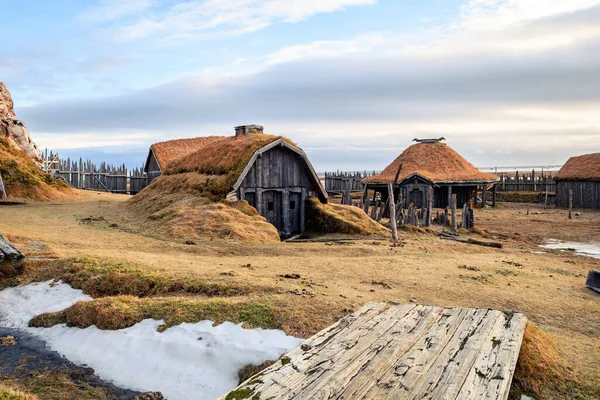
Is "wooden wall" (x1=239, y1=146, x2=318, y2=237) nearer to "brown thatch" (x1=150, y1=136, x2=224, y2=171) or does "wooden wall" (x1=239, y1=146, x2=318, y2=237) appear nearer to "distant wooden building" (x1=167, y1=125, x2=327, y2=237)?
"distant wooden building" (x1=167, y1=125, x2=327, y2=237)

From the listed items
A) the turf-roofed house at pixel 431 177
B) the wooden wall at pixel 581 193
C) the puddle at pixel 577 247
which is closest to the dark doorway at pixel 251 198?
the puddle at pixel 577 247

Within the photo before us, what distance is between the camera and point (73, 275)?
1107 centimetres

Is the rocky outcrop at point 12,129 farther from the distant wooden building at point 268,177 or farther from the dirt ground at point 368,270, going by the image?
the distant wooden building at point 268,177

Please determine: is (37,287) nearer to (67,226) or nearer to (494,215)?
(67,226)

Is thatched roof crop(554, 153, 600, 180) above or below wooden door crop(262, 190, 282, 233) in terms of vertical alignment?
above

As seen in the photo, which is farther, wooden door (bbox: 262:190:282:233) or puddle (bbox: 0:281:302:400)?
wooden door (bbox: 262:190:282:233)

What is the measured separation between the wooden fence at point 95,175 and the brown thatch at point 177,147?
3.88m

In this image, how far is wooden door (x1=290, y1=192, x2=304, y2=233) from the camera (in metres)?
21.8

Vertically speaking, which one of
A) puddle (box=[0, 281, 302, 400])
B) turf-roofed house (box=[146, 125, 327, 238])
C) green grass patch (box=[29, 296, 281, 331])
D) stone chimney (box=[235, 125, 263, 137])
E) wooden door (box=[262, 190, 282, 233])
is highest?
stone chimney (box=[235, 125, 263, 137])

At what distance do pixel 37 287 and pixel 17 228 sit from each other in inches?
263

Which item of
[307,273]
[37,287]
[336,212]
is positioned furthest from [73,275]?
[336,212]

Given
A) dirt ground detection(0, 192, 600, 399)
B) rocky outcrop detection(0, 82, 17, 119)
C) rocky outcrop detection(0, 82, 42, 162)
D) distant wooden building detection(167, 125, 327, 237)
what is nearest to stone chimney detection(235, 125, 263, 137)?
distant wooden building detection(167, 125, 327, 237)

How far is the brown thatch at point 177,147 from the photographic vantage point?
38219 mm

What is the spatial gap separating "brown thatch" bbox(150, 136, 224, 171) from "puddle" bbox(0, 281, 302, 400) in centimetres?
3007
